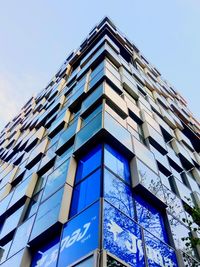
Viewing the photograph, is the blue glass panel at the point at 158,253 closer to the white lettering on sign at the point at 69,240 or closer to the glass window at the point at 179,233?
the glass window at the point at 179,233

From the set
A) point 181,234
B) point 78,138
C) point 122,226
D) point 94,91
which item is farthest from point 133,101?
point 122,226

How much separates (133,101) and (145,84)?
6.82m

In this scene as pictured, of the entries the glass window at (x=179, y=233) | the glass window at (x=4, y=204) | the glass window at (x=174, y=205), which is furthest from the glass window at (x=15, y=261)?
the glass window at (x=174, y=205)

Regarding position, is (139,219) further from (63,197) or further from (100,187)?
(63,197)

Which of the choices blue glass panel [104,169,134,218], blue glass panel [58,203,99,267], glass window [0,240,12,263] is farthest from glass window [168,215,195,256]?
glass window [0,240,12,263]

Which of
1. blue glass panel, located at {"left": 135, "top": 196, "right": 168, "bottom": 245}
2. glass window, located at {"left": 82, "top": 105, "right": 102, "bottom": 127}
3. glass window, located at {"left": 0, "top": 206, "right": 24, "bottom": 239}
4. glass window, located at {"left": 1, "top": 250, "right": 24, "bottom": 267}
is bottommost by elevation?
glass window, located at {"left": 1, "top": 250, "right": 24, "bottom": 267}

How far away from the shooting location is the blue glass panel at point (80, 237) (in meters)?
6.49

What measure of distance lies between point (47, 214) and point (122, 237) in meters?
2.95

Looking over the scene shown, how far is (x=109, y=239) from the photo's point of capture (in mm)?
6469

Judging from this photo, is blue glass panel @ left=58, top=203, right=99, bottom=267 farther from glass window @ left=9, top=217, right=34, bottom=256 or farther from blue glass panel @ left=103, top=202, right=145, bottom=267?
glass window @ left=9, top=217, right=34, bottom=256

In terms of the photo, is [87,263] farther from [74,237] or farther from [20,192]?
[20,192]

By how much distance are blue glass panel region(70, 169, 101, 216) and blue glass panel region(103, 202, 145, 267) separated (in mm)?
789

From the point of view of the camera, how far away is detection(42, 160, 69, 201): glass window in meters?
9.64

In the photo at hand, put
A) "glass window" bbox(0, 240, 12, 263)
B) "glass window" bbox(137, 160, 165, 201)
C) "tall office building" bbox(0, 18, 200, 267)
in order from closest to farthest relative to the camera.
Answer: "tall office building" bbox(0, 18, 200, 267) < "glass window" bbox(137, 160, 165, 201) < "glass window" bbox(0, 240, 12, 263)
